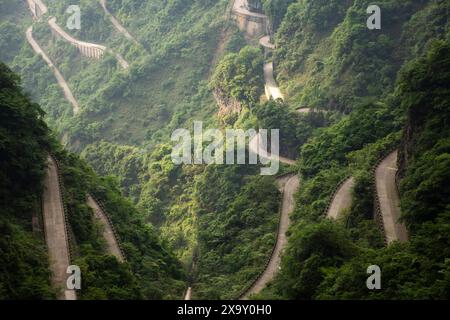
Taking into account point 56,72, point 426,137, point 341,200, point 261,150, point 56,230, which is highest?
point 56,72

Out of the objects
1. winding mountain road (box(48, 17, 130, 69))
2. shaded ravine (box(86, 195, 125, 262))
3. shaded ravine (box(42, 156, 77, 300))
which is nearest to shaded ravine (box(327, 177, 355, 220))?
shaded ravine (box(86, 195, 125, 262))

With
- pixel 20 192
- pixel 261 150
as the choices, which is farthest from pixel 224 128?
pixel 20 192

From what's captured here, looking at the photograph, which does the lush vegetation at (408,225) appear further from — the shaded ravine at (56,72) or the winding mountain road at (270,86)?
the shaded ravine at (56,72)

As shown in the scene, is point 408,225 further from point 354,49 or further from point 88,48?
point 88,48

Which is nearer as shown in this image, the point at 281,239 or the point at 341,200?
the point at 341,200

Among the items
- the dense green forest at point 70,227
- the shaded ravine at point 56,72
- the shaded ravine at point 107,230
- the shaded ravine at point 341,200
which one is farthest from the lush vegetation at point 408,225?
the shaded ravine at point 56,72

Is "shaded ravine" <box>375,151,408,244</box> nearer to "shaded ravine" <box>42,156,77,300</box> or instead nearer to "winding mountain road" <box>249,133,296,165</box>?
"shaded ravine" <box>42,156,77,300</box>
